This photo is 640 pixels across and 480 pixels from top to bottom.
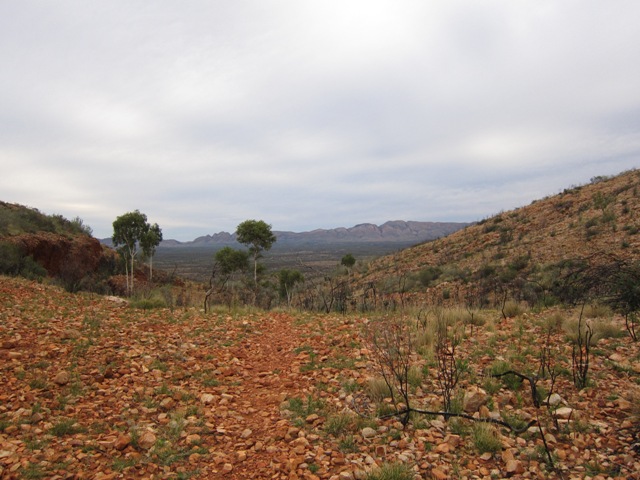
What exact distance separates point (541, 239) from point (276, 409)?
19925 mm

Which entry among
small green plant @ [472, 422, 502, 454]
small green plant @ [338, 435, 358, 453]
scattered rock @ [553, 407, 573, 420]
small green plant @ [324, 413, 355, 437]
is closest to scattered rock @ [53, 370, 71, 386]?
small green plant @ [324, 413, 355, 437]

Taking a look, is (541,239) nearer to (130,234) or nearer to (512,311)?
(512,311)

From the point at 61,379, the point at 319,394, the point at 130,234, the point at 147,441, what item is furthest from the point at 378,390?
the point at 130,234

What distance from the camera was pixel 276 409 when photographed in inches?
173

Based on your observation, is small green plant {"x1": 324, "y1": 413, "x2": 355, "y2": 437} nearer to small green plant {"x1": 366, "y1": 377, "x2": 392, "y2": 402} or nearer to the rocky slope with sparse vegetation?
the rocky slope with sparse vegetation

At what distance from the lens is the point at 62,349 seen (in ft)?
18.2

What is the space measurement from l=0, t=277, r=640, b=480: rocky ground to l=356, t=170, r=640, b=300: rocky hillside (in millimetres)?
10410

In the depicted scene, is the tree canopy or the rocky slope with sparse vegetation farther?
the tree canopy

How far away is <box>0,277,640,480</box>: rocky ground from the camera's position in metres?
3.15

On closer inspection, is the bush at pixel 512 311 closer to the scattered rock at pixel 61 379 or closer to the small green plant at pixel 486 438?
the small green plant at pixel 486 438

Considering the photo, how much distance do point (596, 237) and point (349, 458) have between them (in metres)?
18.5

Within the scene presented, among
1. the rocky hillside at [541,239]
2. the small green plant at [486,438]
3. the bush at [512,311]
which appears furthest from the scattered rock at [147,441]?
the rocky hillside at [541,239]

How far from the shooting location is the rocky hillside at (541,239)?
1644cm

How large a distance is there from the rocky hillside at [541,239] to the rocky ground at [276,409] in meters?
10.4
